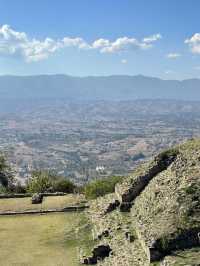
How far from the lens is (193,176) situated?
1303 inches

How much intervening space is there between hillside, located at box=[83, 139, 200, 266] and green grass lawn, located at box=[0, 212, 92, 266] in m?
1.45

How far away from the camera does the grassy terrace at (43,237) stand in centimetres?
3334

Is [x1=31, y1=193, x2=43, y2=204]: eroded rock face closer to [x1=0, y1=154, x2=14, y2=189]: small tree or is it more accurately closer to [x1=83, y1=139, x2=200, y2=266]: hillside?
[x1=83, y1=139, x2=200, y2=266]: hillside

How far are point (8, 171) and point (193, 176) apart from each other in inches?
1792

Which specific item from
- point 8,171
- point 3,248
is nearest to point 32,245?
point 3,248

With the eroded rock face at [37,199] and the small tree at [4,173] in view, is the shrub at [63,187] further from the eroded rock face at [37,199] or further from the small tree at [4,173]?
the small tree at [4,173]

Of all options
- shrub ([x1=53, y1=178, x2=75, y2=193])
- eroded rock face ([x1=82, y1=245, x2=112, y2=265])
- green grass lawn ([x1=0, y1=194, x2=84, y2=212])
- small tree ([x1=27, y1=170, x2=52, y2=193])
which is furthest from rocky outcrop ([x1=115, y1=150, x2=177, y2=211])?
small tree ([x1=27, y1=170, x2=52, y2=193])

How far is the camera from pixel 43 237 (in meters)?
37.8

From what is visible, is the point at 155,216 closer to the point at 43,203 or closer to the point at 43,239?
the point at 43,239

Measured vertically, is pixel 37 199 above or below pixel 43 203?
above

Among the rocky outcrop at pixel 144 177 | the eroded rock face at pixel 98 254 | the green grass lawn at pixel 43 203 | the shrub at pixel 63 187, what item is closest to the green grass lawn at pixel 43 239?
the eroded rock face at pixel 98 254

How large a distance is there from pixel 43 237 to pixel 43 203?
9.80 meters

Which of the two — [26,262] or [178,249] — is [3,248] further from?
[178,249]

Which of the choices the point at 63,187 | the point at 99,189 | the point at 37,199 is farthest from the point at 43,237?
the point at 63,187
